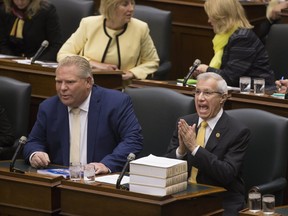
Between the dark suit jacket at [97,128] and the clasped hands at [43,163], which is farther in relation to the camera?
the dark suit jacket at [97,128]

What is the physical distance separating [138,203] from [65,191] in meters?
0.43

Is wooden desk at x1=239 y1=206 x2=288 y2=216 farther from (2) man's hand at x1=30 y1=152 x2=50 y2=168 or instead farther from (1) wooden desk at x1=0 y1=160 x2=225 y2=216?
(2) man's hand at x1=30 y1=152 x2=50 y2=168

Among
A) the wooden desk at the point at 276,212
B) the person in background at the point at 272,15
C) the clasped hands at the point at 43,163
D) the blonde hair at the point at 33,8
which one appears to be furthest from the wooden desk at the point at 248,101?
the person in background at the point at 272,15

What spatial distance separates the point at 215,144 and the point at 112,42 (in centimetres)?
214

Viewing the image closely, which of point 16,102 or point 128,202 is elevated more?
point 16,102

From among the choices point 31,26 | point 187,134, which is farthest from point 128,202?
point 31,26

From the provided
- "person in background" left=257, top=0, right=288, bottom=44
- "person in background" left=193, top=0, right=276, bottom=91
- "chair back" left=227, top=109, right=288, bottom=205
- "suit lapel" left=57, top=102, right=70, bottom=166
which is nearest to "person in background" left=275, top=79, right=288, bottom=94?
"person in background" left=193, top=0, right=276, bottom=91

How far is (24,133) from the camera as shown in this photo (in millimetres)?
6535

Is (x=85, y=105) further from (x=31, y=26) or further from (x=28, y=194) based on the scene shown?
(x=31, y=26)

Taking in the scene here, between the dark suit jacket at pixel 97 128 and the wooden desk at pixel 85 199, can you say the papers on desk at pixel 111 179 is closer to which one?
the wooden desk at pixel 85 199

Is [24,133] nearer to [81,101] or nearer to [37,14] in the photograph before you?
[81,101]

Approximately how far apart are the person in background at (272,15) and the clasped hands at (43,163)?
3369 millimetres

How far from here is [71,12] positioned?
834 centimetres

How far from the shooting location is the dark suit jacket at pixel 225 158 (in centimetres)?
534
